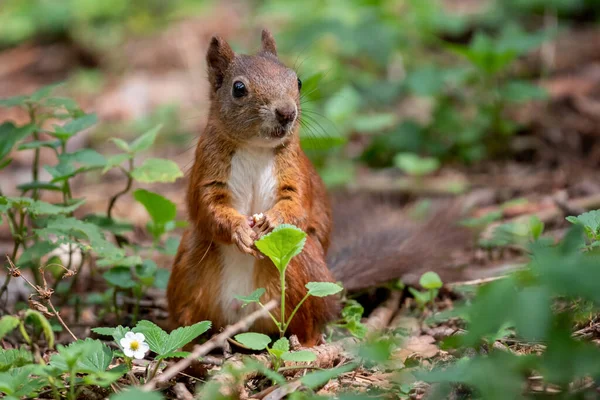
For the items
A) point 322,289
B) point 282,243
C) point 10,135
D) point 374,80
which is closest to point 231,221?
point 282,243

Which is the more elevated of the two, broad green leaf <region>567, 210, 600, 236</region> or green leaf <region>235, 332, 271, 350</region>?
broad green leaf <region>567, 210, 600, 236</region>

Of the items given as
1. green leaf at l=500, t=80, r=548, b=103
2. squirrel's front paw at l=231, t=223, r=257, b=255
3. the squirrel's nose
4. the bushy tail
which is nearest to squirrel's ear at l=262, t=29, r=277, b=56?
the squirrel's nose

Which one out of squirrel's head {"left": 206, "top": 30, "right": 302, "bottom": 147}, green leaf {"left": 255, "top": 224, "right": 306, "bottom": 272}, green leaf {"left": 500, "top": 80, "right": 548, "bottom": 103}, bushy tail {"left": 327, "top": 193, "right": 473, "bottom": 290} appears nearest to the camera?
green leaf {"left": 255, "top": 224, "right": 306, "bottom": 272}

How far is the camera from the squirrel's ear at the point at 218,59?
3.10 metres

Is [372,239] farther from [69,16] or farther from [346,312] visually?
[69,16]

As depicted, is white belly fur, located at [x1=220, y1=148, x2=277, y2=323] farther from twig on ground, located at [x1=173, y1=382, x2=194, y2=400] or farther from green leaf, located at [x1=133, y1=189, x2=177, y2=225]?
twig on ground, located at [x1=173, y1=382, x2=194, y2=400]

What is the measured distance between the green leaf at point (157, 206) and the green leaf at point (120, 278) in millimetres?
264

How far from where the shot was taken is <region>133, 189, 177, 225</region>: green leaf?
10.4 ft

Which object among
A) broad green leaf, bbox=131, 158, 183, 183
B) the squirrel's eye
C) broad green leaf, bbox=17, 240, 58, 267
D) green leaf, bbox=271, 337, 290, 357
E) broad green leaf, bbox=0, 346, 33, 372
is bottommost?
broad green leaf, bbox=0, 346, 33, 372

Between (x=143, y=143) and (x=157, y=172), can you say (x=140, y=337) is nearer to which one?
(x=157, y=172)

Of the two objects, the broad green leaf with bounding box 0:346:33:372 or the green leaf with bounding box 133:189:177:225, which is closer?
the broad green leaf with bounding box 0:346:33:372

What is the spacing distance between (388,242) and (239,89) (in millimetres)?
1151

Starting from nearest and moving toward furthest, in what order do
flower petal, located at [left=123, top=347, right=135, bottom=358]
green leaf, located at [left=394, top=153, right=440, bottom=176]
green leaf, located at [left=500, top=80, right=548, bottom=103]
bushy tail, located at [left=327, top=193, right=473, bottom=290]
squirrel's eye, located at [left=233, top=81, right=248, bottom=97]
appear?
flower petal, located at [left=123, top=347, right=135, bottom=358] < squirrel's eye, located at [left=233, top=81, right=248, bottom=97] < bushy tail, located at [left=327, top=193, right=473, bottom=290] < green leaf, located at [left=394, top=153, right=440, bottom=176] < green leaf, located at [left=500, top=80, right=548, bottom=103]

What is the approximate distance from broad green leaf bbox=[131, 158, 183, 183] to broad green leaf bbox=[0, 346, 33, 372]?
77cm
